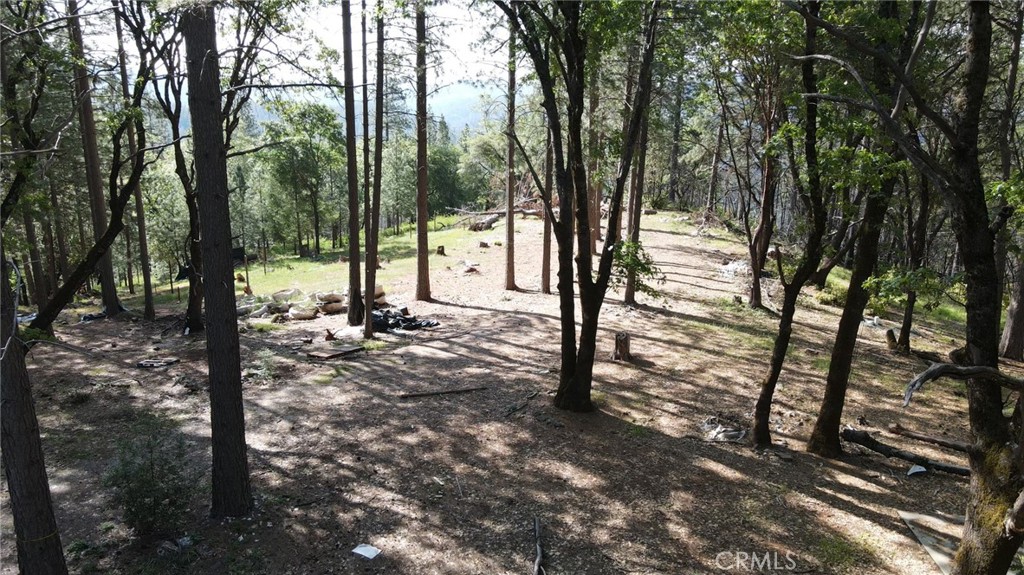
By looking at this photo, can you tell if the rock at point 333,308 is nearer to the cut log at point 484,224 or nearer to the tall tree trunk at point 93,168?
the tall tree trunk at point 93,168

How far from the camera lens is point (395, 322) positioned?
588 inches

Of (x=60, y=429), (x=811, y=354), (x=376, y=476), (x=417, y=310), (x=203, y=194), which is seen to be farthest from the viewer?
(x=417, y=310)

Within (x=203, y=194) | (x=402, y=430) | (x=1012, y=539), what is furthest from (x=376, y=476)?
(x=1012, y=539)

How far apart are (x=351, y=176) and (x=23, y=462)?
1052cm

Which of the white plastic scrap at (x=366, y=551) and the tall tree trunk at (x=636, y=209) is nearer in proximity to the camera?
the white plastic scrap at (x=366, y=551)

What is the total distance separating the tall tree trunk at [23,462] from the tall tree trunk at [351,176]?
928cm

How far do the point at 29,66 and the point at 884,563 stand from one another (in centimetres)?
1503

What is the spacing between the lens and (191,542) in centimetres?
561

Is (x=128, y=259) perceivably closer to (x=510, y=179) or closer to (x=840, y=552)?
Result: (x=510, y=179)

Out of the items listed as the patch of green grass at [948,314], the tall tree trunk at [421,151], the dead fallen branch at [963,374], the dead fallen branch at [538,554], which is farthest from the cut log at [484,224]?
the dead fallen branch at [963,374]

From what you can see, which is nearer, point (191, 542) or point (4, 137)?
point (191, 542)

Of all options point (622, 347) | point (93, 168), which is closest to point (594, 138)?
point (622, 347)

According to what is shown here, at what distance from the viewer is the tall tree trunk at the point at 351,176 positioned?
1230 centimetres

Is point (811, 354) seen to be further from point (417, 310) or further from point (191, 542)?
point (191, 542)
